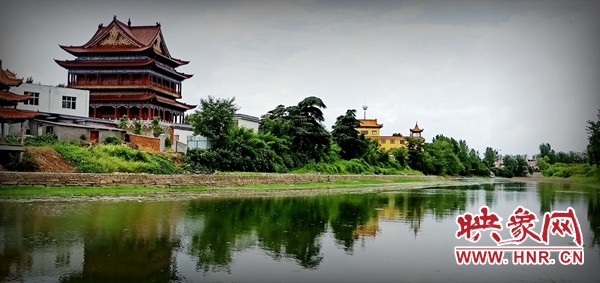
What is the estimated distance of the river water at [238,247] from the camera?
440 inches

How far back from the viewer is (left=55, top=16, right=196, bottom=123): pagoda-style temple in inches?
2035

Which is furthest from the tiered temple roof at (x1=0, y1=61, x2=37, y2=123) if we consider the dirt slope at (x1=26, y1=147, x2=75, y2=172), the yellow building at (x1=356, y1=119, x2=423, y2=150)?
the yellow building at (x1=356, y1=119, x2=423, y2=150)

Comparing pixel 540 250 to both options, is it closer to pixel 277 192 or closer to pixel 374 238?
pixel 374 238

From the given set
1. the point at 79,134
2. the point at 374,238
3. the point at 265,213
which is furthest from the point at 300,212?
the point at 79,134

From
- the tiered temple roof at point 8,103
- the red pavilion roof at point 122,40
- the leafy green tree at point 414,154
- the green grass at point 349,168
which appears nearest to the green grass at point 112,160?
the tiered temple roof at point 8,103

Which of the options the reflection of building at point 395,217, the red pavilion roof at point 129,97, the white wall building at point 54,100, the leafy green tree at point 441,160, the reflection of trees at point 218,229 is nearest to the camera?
the reflection of trees at point 218,229

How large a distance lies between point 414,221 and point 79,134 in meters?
26.3

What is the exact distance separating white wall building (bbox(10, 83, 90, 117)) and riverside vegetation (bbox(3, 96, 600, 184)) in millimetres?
11220

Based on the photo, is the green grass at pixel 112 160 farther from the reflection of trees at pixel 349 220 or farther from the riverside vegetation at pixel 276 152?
the reflection of trees at pixel 349 220

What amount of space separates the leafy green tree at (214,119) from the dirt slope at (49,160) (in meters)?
12.5

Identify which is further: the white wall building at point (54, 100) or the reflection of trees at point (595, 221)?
the white wall building at point (54, 100)

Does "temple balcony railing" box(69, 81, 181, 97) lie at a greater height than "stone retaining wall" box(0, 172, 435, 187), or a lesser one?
greater

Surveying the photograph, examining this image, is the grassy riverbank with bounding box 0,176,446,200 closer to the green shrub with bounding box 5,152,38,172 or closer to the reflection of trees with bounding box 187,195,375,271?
the green shrub with bounding box 5,152,38,172

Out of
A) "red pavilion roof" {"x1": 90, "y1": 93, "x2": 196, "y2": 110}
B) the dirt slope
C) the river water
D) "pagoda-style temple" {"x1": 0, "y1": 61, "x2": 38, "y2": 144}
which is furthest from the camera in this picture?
"red pavilion roof" {"x1": 90, "y1": 93, "x2": 196, "y2": 110}
